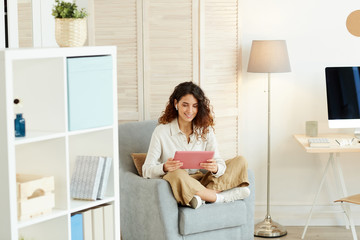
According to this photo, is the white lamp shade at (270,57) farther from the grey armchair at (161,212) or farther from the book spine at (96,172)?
the book spine at (96,172)

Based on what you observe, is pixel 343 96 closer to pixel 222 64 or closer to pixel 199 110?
pixel 222 64

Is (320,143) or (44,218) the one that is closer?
(44,218)

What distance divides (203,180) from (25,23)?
149cm

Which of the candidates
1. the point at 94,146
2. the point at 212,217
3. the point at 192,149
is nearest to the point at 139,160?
the point at 192,149

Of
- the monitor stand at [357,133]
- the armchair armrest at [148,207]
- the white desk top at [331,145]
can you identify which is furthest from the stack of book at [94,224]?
the monitor stand at [357,133]

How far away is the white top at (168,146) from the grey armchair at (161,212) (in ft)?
0.37

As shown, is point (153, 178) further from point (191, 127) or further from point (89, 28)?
point (89, 28)

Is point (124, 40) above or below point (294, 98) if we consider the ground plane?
above

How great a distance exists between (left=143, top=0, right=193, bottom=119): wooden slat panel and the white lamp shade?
1.59 feet

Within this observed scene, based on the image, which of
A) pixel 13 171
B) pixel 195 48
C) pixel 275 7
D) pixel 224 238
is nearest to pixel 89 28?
pixel 195 48

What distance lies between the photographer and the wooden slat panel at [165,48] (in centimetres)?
472

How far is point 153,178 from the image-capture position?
4.07 m

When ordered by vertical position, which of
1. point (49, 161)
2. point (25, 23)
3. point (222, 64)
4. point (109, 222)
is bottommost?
point (109, 222)

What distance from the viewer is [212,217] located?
3979 millimetres
